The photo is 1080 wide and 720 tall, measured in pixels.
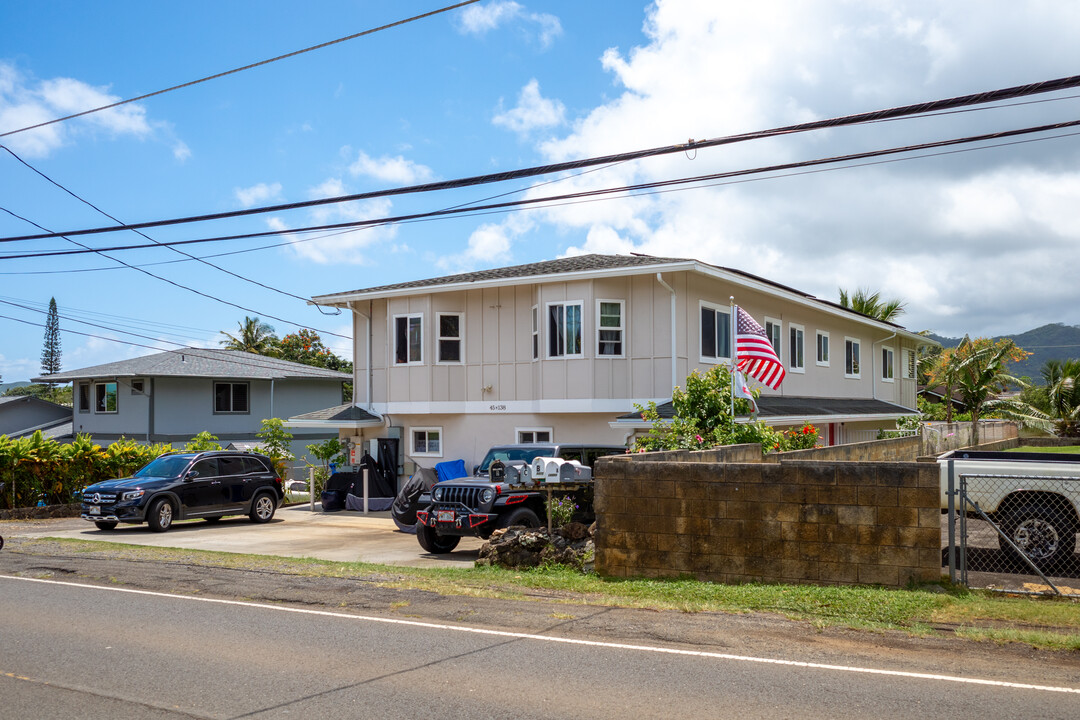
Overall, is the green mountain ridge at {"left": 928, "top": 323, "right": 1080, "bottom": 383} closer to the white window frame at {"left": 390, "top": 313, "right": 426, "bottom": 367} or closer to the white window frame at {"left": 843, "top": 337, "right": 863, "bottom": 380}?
the white window frame at {"left": 843, "top": 337, "right": 863, "bottom": 380}

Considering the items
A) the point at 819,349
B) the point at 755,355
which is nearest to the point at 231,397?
the point at 819,349

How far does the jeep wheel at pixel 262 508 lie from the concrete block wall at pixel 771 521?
40.9 ft

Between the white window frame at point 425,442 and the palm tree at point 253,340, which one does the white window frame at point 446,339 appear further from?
the palm tree at point 253,340

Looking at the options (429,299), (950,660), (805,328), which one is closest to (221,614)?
(950,660)

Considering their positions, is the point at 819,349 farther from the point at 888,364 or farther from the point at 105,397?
the point at 105,397

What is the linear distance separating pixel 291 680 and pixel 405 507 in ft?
34.8

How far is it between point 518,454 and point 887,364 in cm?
2468

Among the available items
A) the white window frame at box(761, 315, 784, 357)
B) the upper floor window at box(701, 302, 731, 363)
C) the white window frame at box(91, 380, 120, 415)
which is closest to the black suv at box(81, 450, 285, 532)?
the upper floor window at box(701, 302, 731, 363)

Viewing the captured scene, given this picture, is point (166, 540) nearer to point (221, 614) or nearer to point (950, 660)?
point (221, 614)

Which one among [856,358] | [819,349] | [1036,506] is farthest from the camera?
[856,358]

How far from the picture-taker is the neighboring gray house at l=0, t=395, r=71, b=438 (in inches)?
1727

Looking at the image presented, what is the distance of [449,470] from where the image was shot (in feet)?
68.7

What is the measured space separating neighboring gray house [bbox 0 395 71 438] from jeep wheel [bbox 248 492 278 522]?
2613 centimetres

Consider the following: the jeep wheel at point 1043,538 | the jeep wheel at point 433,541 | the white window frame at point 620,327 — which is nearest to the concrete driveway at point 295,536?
the jeep wheel at point 433,541
